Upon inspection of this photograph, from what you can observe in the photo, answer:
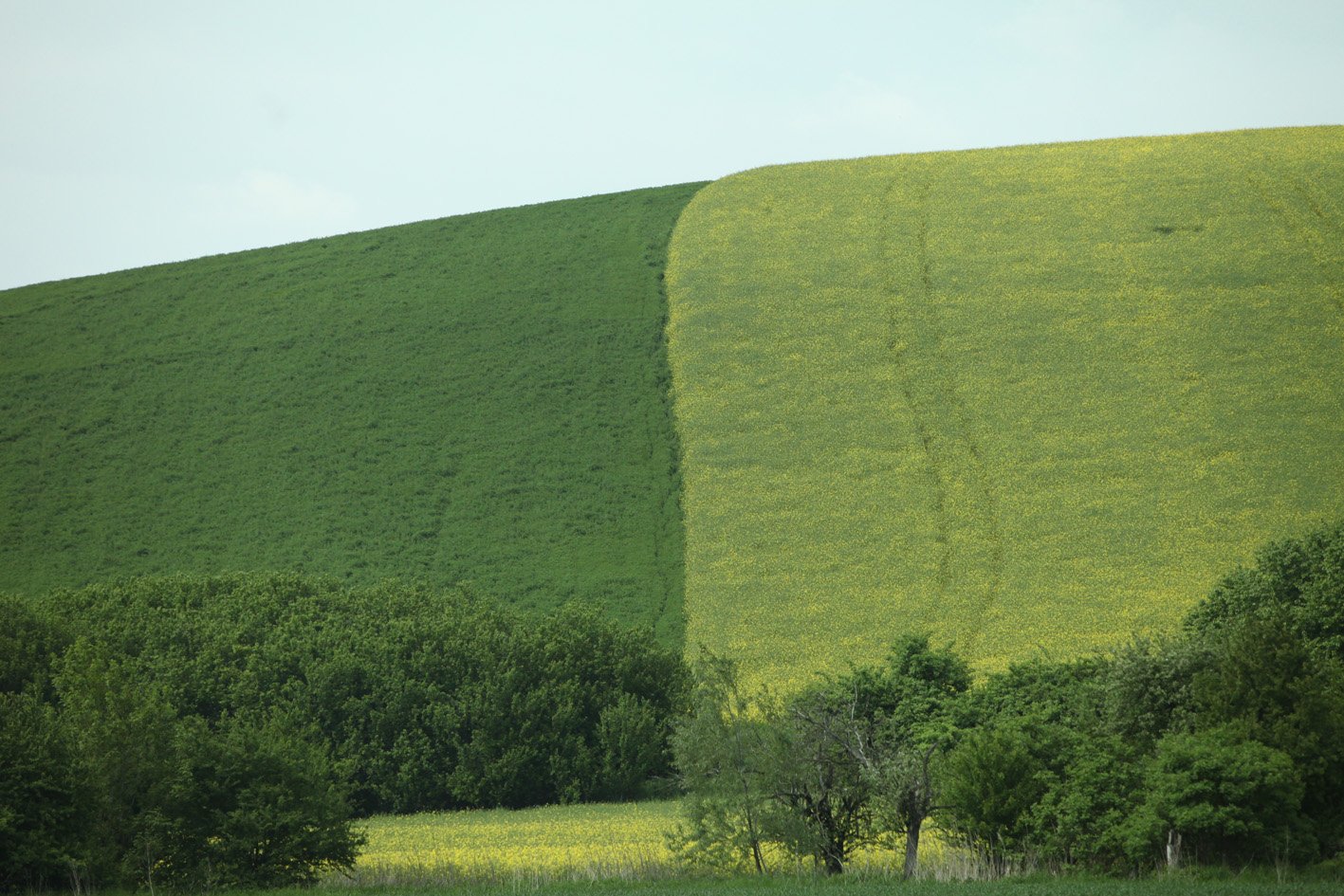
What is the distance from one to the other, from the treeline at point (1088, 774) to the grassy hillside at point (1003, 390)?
60.9 feet

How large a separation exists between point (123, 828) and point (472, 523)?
→ 34084 mm

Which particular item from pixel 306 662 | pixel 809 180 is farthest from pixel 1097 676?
pixel 809 180

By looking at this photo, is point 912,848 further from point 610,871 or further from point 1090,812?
point 610,871

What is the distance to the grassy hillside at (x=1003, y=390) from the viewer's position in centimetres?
4766

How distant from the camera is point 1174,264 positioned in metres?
67.5

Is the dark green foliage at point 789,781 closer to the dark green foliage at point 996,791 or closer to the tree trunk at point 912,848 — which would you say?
the tree trunk at point 912,848

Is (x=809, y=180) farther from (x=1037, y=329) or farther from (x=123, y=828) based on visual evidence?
(x=123, y=828)

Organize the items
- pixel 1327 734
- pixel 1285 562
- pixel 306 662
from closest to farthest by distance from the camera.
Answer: pixel 1327 734, pixel 1285 562, pixel 306 662

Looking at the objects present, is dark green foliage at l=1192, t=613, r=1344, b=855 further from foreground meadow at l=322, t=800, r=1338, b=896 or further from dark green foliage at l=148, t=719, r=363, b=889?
dark green foliage at l=148, t=719, r=363, b=889

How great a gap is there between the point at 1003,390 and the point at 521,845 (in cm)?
3681

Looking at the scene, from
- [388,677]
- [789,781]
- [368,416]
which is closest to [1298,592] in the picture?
[789,781]

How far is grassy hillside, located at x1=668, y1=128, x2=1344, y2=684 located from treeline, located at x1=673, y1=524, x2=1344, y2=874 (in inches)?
730

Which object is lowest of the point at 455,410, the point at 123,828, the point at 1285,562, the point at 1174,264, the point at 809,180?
the point at 123,828

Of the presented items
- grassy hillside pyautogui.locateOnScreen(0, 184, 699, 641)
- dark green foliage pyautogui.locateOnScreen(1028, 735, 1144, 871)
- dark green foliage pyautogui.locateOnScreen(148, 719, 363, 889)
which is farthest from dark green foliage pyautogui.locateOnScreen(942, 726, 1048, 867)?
grassy hillside pyautogui.locateOnScreen(0, 184, 699, 641)
